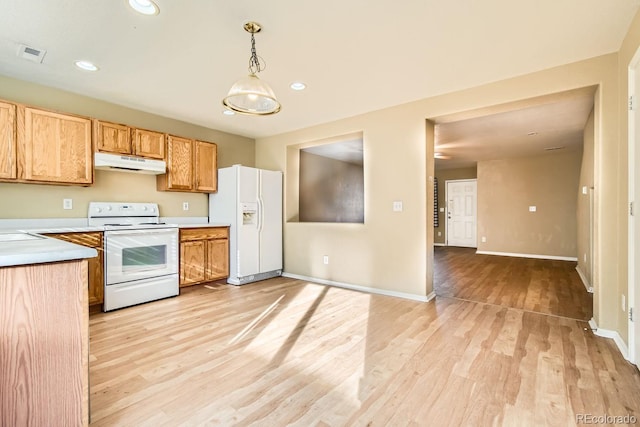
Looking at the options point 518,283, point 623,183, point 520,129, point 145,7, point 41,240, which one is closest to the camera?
point 41,240

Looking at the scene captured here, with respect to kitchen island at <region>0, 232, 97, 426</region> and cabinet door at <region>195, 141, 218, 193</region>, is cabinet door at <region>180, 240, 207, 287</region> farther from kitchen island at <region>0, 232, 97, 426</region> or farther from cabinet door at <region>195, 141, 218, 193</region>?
kitchen island at <region>0, 232, 97, 426</region>

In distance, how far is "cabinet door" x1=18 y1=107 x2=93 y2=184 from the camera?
9.62ft

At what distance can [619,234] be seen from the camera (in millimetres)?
2422

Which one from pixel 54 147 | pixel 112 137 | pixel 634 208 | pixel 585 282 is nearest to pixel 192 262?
pixel 112 137

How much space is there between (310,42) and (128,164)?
2633mm

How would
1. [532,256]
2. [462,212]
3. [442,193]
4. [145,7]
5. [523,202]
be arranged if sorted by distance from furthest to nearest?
1. [442,193]
2. [462,212]
3. [523,202]
4. [532,256]
5. [145,7]

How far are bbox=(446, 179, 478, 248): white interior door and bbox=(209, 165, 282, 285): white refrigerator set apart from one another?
5870mm

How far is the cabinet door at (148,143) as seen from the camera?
3.76 meters

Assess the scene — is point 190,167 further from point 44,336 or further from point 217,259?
point 44,336

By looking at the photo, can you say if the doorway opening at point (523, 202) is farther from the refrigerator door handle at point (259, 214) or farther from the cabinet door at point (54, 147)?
the cabinet door at point (54, 147)

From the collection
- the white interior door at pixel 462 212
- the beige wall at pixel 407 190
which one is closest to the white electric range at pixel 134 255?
the beige wall at pixel 407 190

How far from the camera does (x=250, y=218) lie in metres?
Result: 4.59

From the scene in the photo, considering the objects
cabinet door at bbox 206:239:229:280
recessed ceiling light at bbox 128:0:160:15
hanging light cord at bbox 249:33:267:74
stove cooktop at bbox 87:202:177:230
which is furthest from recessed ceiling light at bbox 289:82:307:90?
cabinet door at bbox 206:239:229:280

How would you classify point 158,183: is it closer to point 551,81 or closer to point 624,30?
point 551,81
